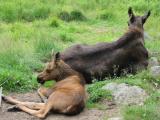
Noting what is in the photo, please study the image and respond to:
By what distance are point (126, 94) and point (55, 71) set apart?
4.99 feet

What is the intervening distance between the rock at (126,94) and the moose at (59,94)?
1.98ft

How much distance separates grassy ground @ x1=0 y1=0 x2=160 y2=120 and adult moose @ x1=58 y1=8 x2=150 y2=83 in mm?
551

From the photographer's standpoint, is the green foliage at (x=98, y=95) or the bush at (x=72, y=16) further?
the bush at (x=72, y=16)

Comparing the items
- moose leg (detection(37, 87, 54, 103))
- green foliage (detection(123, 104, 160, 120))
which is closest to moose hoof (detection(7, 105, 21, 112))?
moose leg (detection(37, 87, 54, 103))

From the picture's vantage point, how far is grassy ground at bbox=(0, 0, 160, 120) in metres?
10.4

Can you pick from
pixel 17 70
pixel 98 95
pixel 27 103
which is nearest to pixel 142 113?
pixel 98 95

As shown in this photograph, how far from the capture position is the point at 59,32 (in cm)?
1606

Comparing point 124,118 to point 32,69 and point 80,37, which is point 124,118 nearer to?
point 32,69

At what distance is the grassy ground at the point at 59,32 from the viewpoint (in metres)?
10.4

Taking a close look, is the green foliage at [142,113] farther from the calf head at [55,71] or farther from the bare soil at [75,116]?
the calf head at [55,71]

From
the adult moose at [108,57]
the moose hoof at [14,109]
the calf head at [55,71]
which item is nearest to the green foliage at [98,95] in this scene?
the calf head at [55,71]

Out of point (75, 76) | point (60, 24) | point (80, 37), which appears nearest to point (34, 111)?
point (75, 76)

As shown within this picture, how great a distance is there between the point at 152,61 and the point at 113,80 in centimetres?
175

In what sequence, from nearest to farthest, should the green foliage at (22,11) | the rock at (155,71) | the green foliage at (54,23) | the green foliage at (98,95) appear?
the green foliage at (98,95), the rock at (155,71), the green foliage at (54,23), the green foliage at (22,11)
